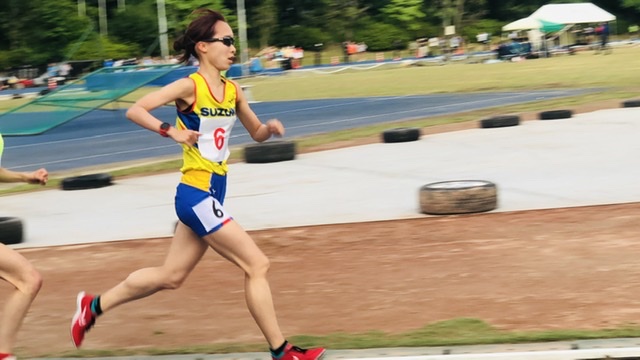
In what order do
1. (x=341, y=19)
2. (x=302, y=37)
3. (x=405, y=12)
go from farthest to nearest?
(x=405, y=12), (x=341, y=19), (x=302, y=37)

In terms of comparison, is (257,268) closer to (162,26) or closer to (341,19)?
(162,26)

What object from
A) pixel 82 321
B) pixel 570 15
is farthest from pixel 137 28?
pixel 82 321

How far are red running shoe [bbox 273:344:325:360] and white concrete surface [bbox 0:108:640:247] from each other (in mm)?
4900

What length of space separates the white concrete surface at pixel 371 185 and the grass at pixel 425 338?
4.20m

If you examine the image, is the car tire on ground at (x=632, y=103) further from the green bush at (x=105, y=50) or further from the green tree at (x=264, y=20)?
the green tree at (x=264, y=20)

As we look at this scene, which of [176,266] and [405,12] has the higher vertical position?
[405,12]

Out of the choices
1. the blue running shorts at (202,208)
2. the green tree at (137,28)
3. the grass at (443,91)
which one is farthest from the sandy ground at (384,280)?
the green tree at (137,28)

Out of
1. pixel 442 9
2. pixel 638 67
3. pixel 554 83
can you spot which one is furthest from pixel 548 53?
pixel 442 9

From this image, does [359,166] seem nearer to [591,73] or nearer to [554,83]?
[554,83]

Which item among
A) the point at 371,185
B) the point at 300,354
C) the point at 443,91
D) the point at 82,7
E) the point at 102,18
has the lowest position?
the point at 443,91

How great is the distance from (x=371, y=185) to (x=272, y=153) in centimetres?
309

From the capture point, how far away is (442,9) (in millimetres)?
83188

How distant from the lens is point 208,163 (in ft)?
17.7

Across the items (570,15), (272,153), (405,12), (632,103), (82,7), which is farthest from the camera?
(405,12)
